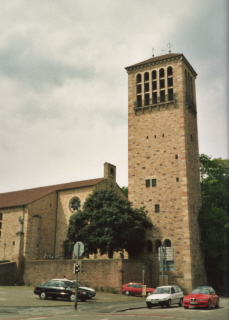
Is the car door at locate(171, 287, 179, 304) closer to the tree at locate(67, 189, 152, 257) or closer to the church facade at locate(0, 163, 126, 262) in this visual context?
the tree at locate(67, 189, 152, 257)

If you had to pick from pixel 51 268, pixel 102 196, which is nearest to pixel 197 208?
pixel 102 196

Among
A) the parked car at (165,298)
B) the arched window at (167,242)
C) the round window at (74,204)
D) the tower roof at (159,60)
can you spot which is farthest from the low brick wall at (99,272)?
the tower roof at (159,60)

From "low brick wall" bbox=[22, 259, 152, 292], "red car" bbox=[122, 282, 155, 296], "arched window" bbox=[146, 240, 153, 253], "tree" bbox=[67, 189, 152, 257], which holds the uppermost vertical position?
"tree" bbox=[67, 189, 152, 257]

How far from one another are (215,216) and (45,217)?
23593 millimetres

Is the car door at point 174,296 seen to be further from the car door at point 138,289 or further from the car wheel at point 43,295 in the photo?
the car door at point 138,289

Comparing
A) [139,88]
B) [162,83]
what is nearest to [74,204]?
[139,88]

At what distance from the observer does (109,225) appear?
128ft

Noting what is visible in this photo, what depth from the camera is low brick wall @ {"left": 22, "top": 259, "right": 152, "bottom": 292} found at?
34.7 meters

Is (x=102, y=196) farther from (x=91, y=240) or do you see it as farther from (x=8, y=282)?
(x=8, y=282)

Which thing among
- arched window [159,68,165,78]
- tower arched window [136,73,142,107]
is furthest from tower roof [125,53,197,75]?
tower arched window [136,73,142,107]

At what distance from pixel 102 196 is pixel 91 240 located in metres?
5.50

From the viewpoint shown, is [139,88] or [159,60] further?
[139,88]

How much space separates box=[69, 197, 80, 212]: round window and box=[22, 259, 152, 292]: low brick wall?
11.7m

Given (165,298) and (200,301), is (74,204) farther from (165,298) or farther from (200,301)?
(200,301)
